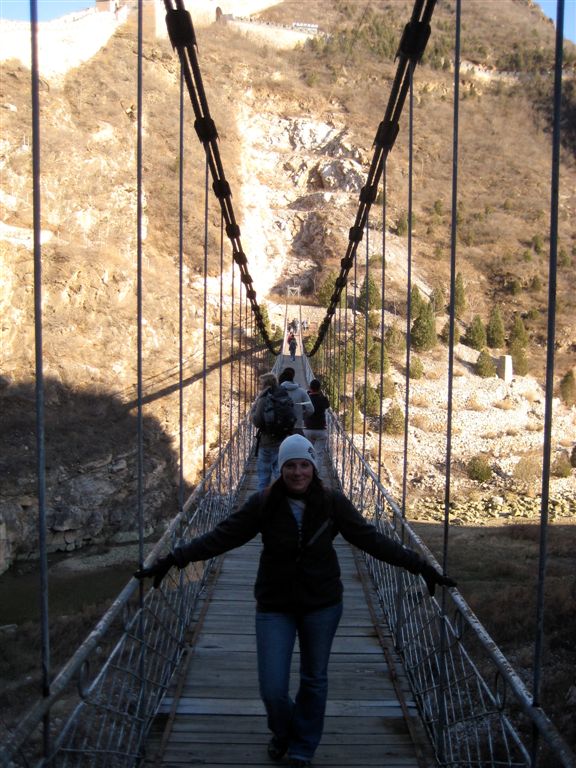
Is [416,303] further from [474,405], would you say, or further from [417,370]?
[474,405]

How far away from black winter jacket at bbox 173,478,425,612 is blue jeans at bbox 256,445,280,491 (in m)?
2.70

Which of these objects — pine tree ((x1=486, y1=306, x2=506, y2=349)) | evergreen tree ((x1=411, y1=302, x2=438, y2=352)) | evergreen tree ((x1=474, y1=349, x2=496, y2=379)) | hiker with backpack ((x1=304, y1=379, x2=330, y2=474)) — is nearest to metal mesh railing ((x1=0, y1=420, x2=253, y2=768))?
hiker with backpack ((x1=304, y1=379, x2=330, y2=474))

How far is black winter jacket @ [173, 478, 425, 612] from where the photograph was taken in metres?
2.18

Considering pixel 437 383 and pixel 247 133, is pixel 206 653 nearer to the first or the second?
pixel 437 383

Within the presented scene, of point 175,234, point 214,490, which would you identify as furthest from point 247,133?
point 214,490

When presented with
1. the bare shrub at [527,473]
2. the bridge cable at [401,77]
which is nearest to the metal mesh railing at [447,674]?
the bridge cable at [401,77]

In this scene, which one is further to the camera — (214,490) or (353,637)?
(214,490)

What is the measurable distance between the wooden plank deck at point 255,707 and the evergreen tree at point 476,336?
25037 mm

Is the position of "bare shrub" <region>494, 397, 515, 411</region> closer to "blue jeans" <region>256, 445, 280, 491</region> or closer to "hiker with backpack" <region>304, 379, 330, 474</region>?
"hiker with backpack" <region>304, 379, 330, 474</region>

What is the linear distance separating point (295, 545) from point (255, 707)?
40.1 inches

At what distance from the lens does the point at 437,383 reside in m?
25.0

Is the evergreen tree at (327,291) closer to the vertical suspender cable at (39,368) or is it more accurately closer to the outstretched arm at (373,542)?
the outstretched arm at (373,542)

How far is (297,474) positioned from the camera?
2193 mm

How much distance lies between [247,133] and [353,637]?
4133 cm
